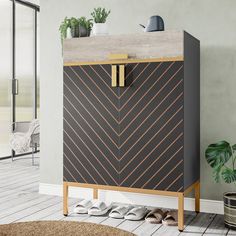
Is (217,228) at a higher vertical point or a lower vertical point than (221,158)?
lower

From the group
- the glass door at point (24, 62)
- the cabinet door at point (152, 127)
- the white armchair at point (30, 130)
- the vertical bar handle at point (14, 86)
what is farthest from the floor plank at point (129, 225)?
the glass door at point (24, 62)

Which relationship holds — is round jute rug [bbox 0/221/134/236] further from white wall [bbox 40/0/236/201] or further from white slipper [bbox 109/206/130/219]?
white wall [bbox 40/0/236/201]

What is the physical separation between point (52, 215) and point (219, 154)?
1466mm

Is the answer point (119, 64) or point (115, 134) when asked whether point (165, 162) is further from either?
point (119, 64)

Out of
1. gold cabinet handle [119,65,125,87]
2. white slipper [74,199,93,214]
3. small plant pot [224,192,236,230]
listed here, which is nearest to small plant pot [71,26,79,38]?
gold cabinet handle [119,65,125,87]

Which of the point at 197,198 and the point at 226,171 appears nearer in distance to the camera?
the point at 226,171

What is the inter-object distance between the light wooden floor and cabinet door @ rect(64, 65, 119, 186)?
331 mm

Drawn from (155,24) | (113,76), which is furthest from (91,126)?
(155,24)

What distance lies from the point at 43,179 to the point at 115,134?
4.52 ft

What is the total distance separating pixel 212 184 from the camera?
12.1 feet

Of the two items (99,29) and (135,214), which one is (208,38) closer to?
(99,29)

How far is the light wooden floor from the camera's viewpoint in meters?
3.20

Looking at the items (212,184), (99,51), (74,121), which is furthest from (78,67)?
(212,184)

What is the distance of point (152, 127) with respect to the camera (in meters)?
3.29
